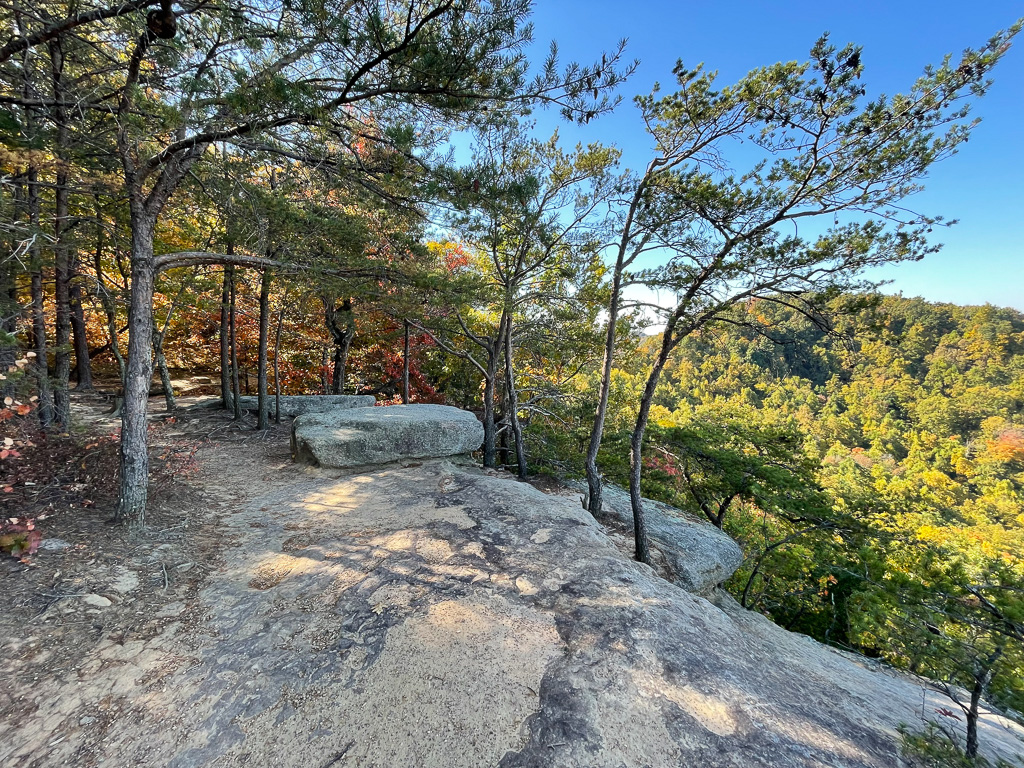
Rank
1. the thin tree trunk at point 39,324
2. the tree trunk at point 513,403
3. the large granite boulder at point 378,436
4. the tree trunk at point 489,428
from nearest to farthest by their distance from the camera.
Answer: the thin tree trunk at point 39,324, the large granite boulder at point 378,436, the tree trunk at point 513,403, the tree trunk at point 489,428

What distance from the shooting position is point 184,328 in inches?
553

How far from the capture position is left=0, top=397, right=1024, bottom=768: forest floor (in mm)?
2125

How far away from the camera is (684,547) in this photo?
643 cm

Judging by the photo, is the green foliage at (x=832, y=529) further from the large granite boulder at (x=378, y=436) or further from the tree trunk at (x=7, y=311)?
the tree trunk at (x=7, y=311)

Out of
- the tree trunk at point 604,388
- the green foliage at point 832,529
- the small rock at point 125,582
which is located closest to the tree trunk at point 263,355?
the small rock at point 125,582

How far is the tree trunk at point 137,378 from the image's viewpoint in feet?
13.1

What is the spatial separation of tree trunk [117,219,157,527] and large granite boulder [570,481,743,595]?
6.46 m

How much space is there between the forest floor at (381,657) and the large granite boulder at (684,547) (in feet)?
5.21

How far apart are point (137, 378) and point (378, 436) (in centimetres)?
363

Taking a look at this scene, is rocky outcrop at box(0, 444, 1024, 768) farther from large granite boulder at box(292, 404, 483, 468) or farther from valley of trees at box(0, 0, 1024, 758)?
large granite boulder at box(292, 404, 483, 468)

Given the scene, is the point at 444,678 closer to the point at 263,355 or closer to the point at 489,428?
the point at 489,428

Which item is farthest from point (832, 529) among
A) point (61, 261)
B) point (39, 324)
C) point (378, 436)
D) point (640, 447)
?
point (39, 324)

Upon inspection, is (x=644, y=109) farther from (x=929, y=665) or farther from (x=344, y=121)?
(x=929, y=665)

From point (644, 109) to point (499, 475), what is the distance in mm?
6781
